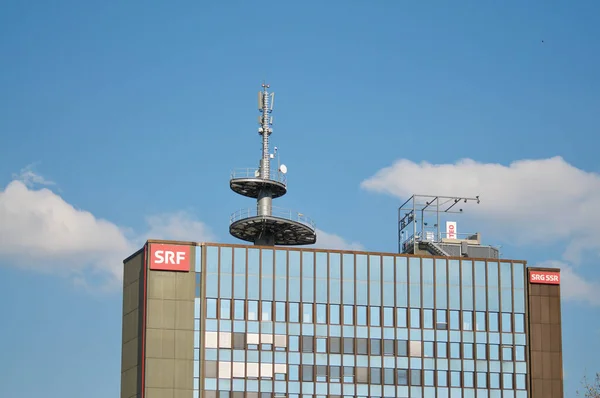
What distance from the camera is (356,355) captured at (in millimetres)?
132500

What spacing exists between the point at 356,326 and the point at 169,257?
19.9m

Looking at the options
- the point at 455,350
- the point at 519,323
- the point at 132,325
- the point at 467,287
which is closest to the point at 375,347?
the point at 455,350

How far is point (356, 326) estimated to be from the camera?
438 feet

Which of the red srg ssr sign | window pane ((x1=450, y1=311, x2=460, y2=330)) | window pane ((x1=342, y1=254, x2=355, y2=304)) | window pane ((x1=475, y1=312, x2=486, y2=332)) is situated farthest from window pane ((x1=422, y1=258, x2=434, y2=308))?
the red srg ssr sign

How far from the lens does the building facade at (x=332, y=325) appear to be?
12838cm

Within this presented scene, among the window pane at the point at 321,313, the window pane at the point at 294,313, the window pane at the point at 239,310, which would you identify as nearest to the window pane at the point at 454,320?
the window pane at the point at 321,313

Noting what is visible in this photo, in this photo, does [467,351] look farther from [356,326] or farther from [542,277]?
[356,326]

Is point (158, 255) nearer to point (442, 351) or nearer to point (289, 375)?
point (289, 375)

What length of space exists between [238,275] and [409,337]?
60.8 ft

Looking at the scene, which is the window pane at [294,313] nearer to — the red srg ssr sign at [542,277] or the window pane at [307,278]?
the window pane at [307,278]

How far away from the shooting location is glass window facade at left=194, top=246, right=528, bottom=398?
129500 mm

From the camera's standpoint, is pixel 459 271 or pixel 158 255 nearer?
pixel 158 255

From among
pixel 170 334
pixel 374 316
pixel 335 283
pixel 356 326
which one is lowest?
pixel 170 334

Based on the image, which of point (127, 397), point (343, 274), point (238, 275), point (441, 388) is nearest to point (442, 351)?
point (441, 388)
